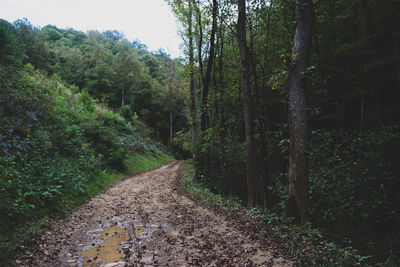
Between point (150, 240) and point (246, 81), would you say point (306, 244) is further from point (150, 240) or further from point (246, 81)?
point (246, 81)

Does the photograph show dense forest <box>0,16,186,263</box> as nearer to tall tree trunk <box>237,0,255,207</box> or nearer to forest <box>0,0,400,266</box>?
forest <box>0,0,400,266</box>

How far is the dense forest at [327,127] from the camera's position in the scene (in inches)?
222

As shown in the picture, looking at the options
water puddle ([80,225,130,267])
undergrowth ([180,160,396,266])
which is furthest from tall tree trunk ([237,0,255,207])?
water puddle ([80,225,130,267])

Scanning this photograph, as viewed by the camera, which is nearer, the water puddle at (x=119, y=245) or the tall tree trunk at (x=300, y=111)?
the water puddle at (x=119, y=245)

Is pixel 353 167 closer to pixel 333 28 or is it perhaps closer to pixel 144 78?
pixel 333 28

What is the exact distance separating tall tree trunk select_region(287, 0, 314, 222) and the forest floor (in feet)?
4.66

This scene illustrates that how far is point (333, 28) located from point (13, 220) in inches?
520

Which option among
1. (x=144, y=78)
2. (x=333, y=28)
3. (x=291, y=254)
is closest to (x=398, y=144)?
(x=291, y=254)

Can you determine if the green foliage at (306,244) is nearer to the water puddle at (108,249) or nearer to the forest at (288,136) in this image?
the forest at (288,136)

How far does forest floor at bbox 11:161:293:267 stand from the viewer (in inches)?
167

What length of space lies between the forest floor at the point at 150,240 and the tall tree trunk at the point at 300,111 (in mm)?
1420

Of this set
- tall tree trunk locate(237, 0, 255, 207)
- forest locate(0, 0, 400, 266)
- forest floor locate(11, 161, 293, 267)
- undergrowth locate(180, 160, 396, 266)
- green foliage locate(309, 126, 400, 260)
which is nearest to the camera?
undergrowth locate(180, 160, 396, 266)

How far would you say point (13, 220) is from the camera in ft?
17.5

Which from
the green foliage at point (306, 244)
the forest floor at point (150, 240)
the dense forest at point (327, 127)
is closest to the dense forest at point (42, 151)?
the forest floor at point (150, 240)
